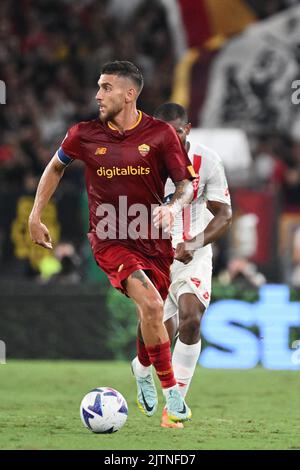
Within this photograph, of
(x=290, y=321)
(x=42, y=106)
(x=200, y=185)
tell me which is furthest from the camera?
(x=42, y=106)

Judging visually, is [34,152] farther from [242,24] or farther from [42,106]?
[242,24]

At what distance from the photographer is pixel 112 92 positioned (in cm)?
773

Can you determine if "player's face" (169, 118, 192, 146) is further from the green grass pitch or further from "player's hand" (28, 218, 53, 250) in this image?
the green grass pitch

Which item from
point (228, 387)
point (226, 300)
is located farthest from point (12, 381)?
point (226, 300)

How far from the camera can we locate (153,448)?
672 centimetres

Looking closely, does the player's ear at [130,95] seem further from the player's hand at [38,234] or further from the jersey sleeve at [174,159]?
the player's hand at [38,234]

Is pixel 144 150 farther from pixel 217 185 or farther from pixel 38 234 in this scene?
pixel 217 185

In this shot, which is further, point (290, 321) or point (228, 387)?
point (290, 321)

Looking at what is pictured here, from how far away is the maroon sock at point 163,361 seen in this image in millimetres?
7609

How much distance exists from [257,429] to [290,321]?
241 inches

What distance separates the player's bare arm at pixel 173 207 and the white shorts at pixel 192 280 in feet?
3.08

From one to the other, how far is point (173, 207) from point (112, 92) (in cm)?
86
